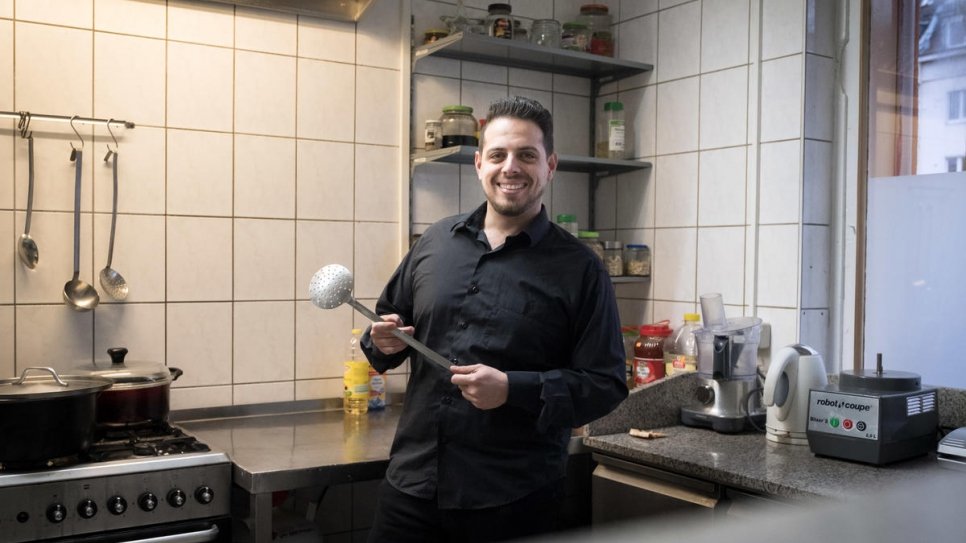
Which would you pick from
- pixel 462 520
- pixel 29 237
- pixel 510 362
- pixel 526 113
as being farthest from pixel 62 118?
pixel 462 520

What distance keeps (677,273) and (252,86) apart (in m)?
1.38

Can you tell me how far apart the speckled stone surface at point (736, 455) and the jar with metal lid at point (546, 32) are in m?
1.13

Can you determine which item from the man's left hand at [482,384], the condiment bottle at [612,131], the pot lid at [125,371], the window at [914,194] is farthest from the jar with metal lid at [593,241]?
the pot lid at [125,371]

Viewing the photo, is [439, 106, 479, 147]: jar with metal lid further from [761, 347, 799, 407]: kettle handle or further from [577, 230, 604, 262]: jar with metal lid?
[761, 347, 799, 407]: kettle handle

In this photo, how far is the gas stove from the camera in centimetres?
168

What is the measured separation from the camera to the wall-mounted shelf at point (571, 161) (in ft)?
8.05

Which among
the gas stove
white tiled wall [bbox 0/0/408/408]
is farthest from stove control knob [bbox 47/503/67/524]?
white tiled wall [bbox 0/0/408/408]

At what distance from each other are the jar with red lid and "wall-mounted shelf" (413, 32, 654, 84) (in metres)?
0.85

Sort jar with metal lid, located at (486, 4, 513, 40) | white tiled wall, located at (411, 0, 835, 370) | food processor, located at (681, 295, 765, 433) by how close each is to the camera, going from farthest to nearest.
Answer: jar with metal lid, located at (486, 4, 513, 40), white tiled wall, located at (411, 0, 835, 370), food processor, located at (681, 295, 765, 433)

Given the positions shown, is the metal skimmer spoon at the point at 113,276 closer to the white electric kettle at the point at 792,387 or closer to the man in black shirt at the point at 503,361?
the man in black shirt at the point at 503,361

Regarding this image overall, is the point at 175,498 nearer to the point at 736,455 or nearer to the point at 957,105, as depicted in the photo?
the point at 736,455

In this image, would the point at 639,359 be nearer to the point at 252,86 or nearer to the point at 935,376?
the point at 935,376

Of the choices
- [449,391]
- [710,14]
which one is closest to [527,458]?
[449,391]

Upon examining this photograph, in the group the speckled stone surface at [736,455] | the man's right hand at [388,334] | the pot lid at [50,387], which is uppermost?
the man's right hand at [388,334]
